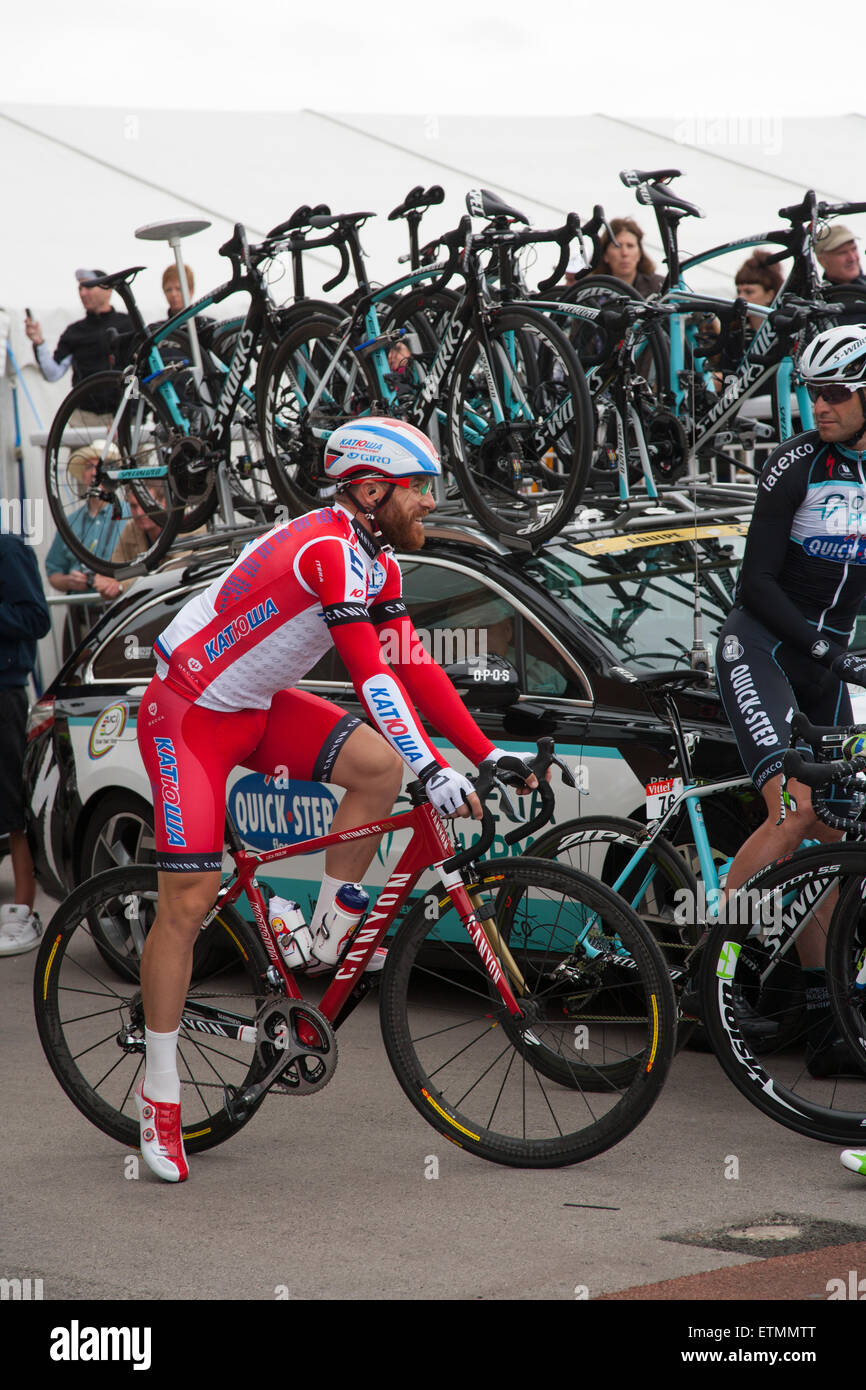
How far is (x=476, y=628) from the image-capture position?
6332 mm

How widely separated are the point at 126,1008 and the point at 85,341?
20.7 ft

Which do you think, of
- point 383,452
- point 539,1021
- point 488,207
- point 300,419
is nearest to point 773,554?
point 383,452

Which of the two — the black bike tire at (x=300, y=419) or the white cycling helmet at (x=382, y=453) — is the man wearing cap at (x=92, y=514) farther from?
the white cycling helmet at (x=382, y=453)

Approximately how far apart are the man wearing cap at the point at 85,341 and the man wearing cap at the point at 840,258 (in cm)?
443

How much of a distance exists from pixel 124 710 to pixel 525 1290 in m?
3.94

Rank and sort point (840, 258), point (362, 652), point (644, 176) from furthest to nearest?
point (644, 176), point (840, 258), point (362, 652)

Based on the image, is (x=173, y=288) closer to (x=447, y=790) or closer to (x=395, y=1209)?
(x=447, y=790)

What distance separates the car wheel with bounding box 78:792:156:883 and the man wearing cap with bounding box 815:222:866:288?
12.4 ft

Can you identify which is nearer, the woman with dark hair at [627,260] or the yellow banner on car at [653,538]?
the yellow banner on car at [653,538]

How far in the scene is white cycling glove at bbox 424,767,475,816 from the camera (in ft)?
14.1

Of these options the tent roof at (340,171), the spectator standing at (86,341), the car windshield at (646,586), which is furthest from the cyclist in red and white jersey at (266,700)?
the tent roof at (340,171)

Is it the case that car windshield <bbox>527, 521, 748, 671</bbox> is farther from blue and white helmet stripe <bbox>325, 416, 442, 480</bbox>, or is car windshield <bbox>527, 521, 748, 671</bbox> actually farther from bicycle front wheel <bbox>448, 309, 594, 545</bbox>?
blue and white helmet stripe <bbox>325, 416, 442, 480</bbox>

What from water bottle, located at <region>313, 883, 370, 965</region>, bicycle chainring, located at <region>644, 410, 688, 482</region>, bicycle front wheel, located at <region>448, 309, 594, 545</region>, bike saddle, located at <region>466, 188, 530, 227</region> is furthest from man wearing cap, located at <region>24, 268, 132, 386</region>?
water bottle, located at <region>313, 883, 370, 965</region>

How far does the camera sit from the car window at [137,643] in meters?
7.33
